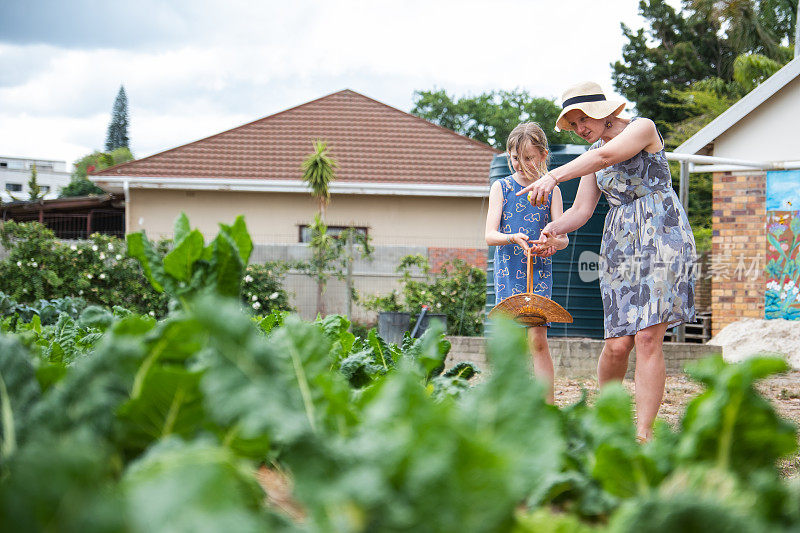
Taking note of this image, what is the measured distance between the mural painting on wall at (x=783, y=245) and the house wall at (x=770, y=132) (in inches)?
20.6

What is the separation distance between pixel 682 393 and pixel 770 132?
6481 millimetres

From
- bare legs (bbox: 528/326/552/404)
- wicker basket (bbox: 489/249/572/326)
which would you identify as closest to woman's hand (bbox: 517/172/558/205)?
wicker basket (bbox: 489/249/572/326)

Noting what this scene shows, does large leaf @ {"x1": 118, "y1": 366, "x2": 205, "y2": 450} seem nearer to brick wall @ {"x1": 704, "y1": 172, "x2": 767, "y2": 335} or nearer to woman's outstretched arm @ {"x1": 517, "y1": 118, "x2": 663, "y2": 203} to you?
woman's outstretched arm @ {"x1": 517, "y1": 118, "x2": 663, "y2": 203}

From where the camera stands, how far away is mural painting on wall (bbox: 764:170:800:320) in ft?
37.1

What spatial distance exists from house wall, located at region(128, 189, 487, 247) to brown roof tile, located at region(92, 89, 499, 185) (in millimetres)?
477

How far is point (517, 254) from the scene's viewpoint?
458cm

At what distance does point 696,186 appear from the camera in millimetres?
25234

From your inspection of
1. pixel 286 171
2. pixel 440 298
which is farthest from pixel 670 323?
pixel 286 171

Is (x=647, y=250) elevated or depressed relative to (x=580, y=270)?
elevated

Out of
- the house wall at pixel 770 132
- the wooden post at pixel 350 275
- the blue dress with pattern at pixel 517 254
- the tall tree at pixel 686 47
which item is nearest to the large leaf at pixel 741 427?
the blue dress with pattern at pixel 517 254

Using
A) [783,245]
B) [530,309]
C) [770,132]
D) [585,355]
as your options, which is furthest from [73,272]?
[770,132]

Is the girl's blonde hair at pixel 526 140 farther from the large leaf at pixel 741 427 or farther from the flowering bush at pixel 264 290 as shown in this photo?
the flowering bush at pixel 264 290

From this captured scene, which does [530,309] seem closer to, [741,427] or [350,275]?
[741,427]

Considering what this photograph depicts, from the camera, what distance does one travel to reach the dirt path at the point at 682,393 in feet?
19.3
